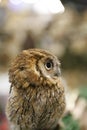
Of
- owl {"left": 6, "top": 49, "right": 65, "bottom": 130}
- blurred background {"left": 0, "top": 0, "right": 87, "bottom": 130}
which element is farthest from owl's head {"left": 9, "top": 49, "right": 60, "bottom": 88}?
blurred background {"left": 0, "top": 0, "right": 87, "bottom": 130}

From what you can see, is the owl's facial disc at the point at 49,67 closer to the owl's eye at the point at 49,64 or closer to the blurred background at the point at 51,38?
→ the owl's eye at the point at 49,64

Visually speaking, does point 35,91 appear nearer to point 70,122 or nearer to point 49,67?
point 49,67

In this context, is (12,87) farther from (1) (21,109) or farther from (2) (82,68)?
(2) (82,68)

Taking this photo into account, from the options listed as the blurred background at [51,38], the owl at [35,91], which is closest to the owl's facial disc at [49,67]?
the owl at [35,91]

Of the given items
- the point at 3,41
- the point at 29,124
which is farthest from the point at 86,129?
the point at 29,124

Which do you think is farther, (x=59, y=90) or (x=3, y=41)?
(x=3, y=41)

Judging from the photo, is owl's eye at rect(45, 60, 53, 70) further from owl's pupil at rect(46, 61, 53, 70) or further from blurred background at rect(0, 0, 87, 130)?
blurred background at rect(0, 0, 87, 130)
